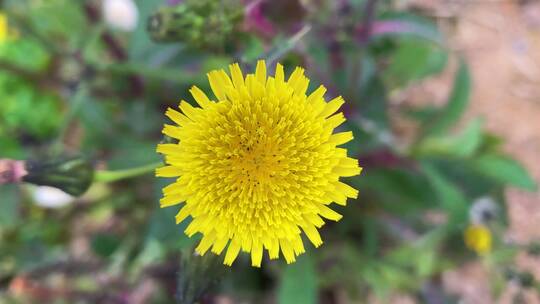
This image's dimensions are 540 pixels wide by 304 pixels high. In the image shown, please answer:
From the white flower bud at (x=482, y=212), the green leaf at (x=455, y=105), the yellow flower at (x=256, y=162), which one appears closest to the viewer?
the yellow flower at (x=256, y=162)

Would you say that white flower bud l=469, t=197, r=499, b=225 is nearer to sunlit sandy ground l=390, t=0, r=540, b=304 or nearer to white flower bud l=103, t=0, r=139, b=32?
sunlit sandy ground l=390, t=0, r=540, b=304

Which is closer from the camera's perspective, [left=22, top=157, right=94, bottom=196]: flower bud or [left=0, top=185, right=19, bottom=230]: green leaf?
[left=22, top=157, right=94, bottom=196]: flower bud

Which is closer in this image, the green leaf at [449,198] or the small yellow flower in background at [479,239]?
the green leaf at [449,198]

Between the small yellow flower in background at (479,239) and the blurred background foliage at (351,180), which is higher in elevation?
the blurred background foliage at (351,180)

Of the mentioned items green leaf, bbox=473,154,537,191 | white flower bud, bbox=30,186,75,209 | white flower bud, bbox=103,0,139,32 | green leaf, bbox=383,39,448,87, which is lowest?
green leaf, bbox=473,154,537,191

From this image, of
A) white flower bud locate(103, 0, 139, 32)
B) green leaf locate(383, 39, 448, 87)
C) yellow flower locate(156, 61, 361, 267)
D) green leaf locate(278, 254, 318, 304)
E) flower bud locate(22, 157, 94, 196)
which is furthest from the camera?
white flower bud locate(103, 0, 139, 32)

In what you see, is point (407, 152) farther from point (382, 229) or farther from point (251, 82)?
point (251, 82)

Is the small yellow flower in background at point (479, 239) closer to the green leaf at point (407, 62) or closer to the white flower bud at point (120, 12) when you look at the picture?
the green leaf at point (407, 62)

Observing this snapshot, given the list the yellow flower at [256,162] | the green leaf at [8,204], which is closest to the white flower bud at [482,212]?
the yellow flower at [256,162]

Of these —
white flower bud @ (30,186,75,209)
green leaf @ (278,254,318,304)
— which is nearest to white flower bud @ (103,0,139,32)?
white flower bud @ (30,186,75,209)
